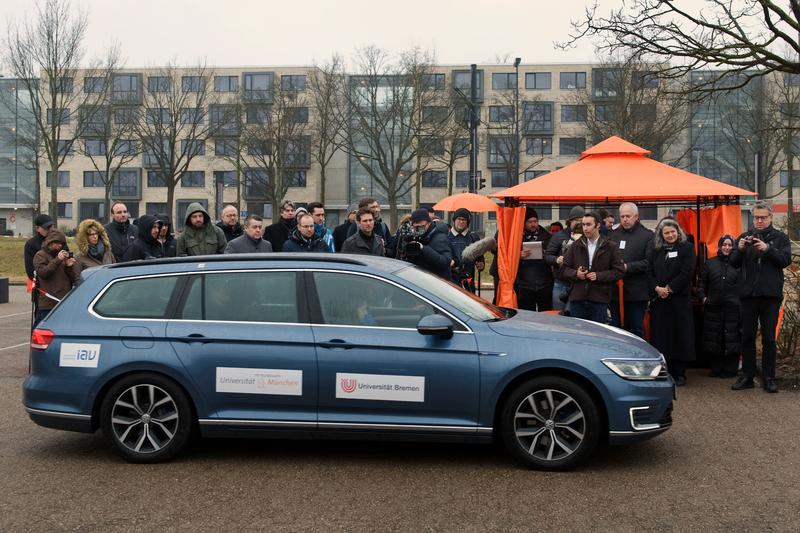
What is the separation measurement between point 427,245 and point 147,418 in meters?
4.27

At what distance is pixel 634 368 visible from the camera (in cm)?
594

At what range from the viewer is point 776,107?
48031 mm

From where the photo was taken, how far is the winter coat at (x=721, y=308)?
9.91 metres

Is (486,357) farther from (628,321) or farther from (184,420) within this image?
(628,321)

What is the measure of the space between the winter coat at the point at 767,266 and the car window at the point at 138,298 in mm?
5807

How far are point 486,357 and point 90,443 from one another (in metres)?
3.38

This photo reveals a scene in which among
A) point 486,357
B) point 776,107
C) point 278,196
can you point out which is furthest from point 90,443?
point 278,196

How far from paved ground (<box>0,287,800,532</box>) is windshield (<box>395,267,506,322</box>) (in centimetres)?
107

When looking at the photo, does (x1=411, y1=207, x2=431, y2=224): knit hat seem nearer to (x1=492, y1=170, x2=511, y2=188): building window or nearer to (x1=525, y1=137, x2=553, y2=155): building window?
A: (x1=525, y1=137, x2=553, y2=155): building window

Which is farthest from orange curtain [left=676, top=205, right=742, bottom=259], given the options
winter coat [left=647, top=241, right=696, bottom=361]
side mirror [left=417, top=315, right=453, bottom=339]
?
side mirror [left=417, top=315, right=453, bottom=339]

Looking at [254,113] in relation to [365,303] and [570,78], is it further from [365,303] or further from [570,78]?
A: [365,303]

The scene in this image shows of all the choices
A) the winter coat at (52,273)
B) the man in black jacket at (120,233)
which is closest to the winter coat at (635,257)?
the man in black jacket at (120,233)

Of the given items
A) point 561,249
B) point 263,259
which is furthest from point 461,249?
point 263,259

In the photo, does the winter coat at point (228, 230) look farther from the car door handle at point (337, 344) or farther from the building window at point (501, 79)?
the building window at point (501, 79)
